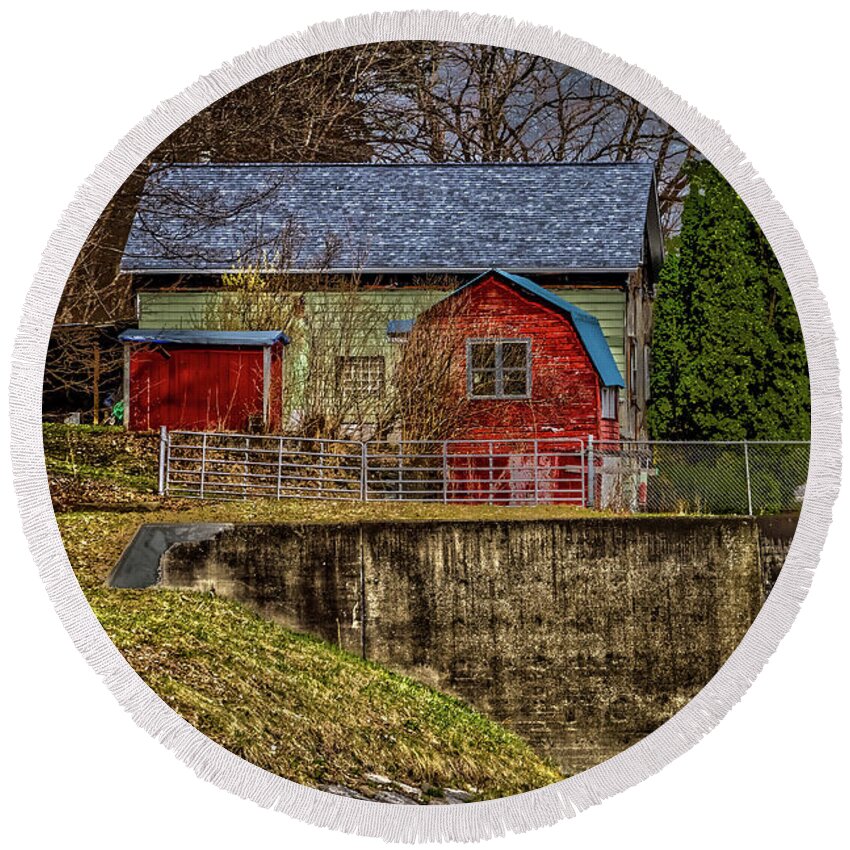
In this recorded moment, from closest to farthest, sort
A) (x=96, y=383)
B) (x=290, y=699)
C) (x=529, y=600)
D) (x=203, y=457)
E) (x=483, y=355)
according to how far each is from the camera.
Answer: (x=290, y=699) → (x=96, y=383) → (x=529, y=600) → (x=483, y=355) → (x=203, y=457)

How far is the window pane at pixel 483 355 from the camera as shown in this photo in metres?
10.1

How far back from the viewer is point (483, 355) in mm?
10250

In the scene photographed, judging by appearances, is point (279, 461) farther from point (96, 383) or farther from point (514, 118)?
point (514, 118)

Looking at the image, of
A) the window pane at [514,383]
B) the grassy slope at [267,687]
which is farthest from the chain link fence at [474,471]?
the grassy slope at [267,687]

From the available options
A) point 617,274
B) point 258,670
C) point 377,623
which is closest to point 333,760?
point 258,670

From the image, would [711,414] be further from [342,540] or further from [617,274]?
[342,540]

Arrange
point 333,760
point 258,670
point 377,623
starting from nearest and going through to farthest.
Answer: point 333,760
point 258,670
point 377,623

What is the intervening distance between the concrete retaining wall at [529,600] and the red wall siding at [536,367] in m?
0.56

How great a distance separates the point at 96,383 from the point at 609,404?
2.84 metres

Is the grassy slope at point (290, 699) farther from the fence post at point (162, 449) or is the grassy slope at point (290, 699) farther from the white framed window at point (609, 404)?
the white framed window at point (609, 404)

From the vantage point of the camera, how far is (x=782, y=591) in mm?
8648

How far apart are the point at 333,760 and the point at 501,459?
2389 millimetres

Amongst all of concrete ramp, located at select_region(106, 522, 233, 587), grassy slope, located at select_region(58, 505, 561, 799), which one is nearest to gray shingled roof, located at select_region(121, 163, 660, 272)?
A: concrete ramp, located at select_region(106, 522, 233, 587)

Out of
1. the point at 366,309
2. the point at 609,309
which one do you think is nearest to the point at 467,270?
the point at 366,309
